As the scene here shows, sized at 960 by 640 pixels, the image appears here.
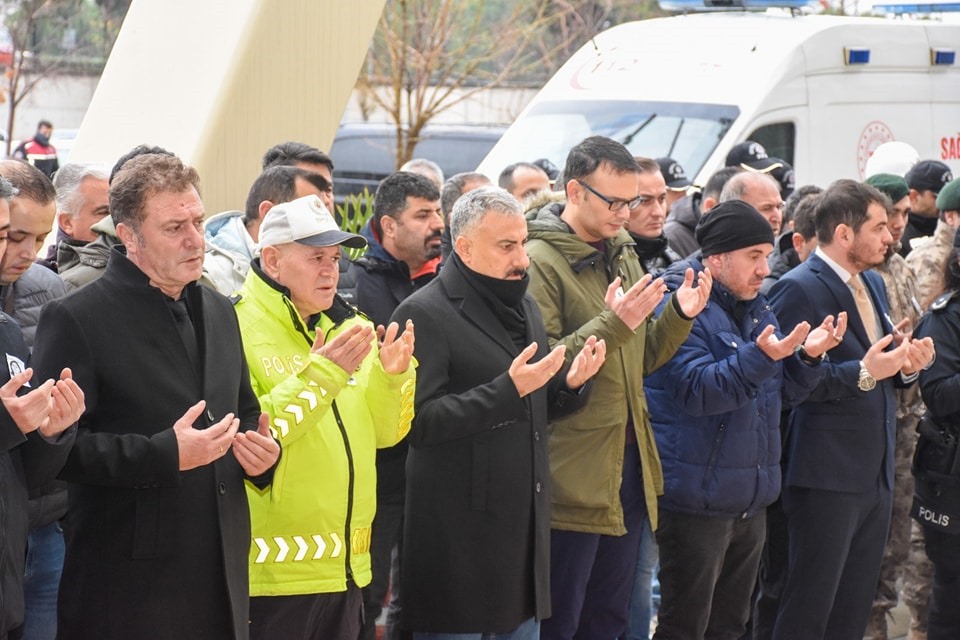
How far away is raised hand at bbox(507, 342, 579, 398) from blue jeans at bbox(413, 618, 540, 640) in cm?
87

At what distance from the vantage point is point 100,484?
377cm

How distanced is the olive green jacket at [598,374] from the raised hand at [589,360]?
234 millimetres

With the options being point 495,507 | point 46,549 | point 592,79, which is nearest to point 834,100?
point 592,79

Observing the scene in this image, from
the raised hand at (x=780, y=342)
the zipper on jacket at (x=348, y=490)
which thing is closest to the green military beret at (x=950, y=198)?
the raised hand at (x=780, y=342)

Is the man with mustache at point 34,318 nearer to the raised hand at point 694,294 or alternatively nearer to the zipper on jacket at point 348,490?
the zipper on jacket at point 348,490

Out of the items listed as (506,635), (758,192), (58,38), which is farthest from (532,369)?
(58,38)

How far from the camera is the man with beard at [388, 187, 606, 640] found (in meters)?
4.73

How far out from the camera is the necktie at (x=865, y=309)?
20.2 feet

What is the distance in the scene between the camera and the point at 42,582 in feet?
14.5

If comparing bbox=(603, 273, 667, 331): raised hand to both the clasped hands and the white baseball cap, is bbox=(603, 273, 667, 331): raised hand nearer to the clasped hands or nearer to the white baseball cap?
the clasped hands

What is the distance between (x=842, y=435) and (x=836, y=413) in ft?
0.32

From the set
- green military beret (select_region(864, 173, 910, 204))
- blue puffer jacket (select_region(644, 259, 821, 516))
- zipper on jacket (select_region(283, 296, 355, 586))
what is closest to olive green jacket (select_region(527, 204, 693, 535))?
blue puffer jacket (select_region(644, 259, 821, 516))

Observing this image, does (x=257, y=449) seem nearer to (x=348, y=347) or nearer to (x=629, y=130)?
(x=348, y=347)

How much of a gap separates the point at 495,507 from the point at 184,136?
112 inches
